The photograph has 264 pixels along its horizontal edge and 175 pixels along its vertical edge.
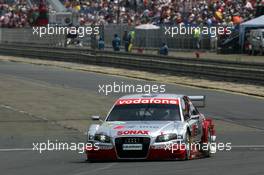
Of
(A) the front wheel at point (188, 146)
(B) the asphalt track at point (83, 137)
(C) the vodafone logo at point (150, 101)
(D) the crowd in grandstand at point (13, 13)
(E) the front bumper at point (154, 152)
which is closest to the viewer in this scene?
(B) the asphalt track at point (83, 137)

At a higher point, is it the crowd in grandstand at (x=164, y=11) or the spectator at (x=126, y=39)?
the crowd in grandstand at (x=164, y=11)

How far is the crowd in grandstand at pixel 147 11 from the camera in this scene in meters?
53.4

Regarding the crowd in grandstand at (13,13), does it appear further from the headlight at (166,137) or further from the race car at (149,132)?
the headlight at (166,137)

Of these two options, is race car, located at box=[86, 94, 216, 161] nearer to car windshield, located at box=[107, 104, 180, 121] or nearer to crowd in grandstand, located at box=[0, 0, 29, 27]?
car windshield, located at box=[107, 104, 180, 121]

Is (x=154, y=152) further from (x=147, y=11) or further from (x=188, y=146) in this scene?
(x=147, y=11)

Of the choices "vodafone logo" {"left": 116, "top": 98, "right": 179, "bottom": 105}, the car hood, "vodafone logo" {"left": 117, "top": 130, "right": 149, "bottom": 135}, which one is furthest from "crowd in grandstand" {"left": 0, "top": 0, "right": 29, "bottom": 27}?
"vodafone logo" {"left": 117, "top": 130, "right": 149, "bottom": 135}

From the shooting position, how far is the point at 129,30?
58875 mm

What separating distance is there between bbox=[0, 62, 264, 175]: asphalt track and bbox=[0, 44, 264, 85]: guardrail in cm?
275

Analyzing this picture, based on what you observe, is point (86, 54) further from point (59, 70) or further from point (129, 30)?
point (129, 30)

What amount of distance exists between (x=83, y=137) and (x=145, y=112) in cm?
526

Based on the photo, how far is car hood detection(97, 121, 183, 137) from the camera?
46.4 ft

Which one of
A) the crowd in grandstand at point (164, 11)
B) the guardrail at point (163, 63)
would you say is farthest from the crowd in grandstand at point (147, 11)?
the guardrail at point (163, 63)

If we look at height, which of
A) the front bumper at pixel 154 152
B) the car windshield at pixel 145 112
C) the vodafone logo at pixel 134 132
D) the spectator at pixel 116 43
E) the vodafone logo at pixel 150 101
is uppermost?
the vodafone logo at pixel 150 101

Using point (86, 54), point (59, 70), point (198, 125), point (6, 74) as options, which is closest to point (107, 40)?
point (86, 54)
